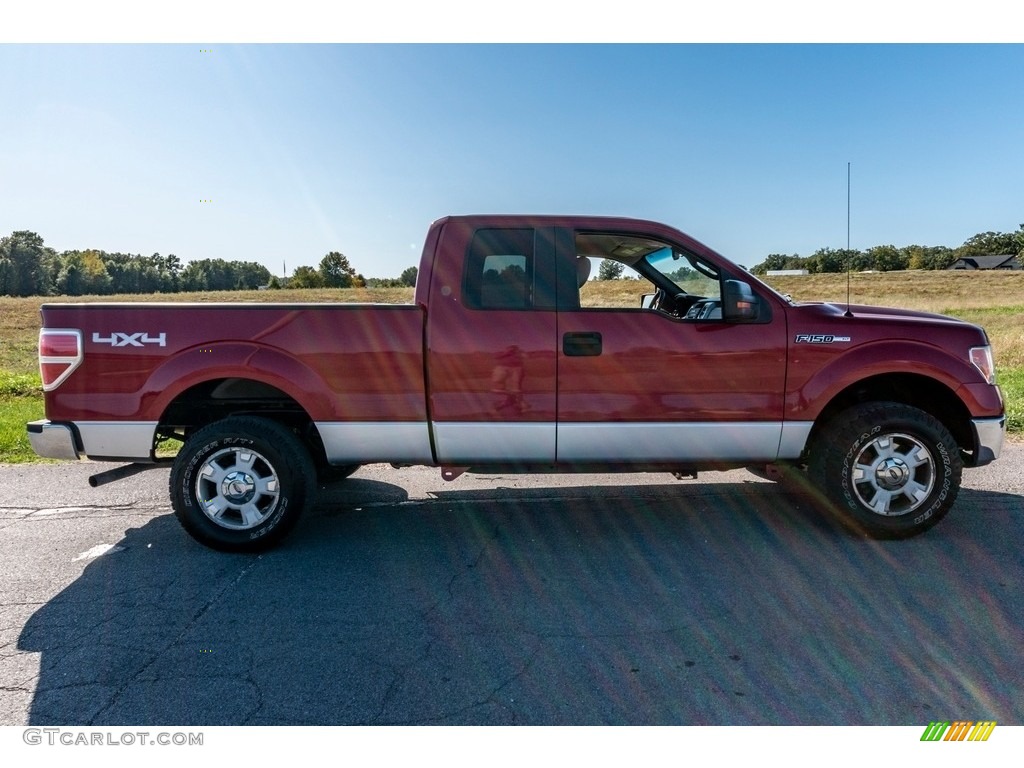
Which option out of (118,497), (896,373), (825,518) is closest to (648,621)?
(825,518)

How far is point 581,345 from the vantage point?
13.5 feet

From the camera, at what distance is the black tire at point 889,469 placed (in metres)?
Result: 4.21

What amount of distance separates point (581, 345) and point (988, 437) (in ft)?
8.73

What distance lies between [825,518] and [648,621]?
2118 millimetres

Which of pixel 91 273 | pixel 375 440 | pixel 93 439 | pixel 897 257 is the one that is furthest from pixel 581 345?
pixel 91 273

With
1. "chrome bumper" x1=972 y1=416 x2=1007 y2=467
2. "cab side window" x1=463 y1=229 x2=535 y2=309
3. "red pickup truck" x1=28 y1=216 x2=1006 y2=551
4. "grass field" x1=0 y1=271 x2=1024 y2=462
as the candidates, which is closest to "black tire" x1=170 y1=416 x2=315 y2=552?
"red pickup truck" x1=28 y1=216 x2=1006 y2=551

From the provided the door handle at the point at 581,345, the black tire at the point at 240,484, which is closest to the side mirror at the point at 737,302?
the door handle at the point at 581,345

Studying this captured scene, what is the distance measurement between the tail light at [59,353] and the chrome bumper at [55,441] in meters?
0.25

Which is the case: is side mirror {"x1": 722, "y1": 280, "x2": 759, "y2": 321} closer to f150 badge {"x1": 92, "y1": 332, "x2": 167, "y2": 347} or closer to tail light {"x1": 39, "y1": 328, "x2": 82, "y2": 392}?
f150 badge {"x1": 92, "y1": 332, "x2": 167, "y2": 347}

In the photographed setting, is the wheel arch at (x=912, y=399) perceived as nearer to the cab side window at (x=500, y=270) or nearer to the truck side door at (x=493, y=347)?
the truck side door at (x=493, y=347)

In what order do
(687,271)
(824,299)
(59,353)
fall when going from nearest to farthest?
(59,353)
(687,271)
(824,299)

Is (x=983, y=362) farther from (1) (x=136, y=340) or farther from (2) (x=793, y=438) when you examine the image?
(1) (x=136, y=340)
